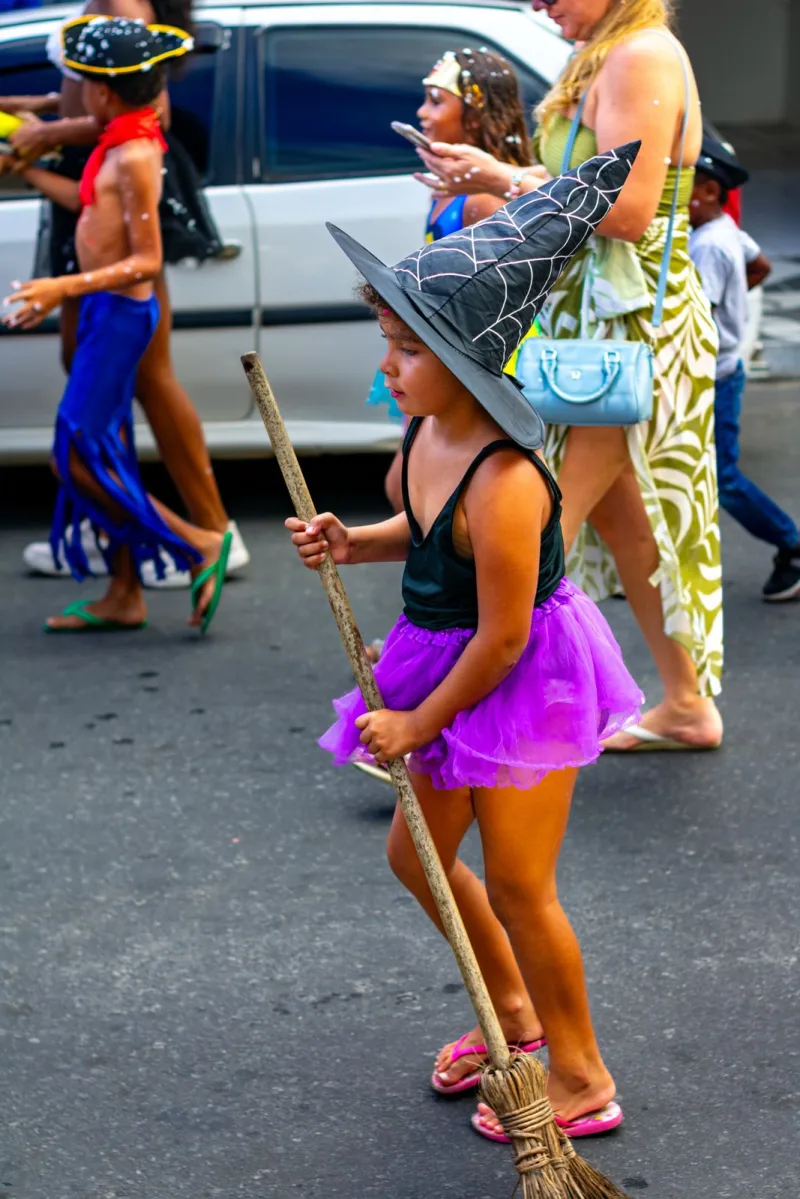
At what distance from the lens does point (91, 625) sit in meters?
5.77

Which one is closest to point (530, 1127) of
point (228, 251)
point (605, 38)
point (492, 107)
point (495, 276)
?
point (495, 276)

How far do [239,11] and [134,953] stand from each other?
411cm

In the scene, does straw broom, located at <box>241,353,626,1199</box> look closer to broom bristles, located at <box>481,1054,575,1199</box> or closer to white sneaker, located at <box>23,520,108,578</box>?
broom bristles, located at <box>481,1054,575,1199</box>

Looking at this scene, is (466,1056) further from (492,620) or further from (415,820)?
(492,620)

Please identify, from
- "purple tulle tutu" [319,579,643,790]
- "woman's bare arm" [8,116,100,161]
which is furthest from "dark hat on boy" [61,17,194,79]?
"purple tulle tutu" [319,579,643,790]

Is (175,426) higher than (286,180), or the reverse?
(286,180)

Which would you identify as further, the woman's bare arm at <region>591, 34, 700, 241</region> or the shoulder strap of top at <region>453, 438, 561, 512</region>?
the woman's bare arm at <region>591, 34, 700, 241</region>

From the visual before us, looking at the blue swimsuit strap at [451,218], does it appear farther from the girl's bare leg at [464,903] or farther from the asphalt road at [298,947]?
the girl's bare leg at [464,903]

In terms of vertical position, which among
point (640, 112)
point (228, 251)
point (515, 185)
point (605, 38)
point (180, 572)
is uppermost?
point (605, 38)

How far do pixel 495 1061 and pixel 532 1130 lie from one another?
4.3 inches

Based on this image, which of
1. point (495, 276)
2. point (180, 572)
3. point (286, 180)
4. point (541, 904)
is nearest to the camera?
point (495, 276)

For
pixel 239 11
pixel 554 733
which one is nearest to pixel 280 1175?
pixel 554 733

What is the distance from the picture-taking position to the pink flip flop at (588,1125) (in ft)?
9.86

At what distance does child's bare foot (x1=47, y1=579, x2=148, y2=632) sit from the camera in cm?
576
